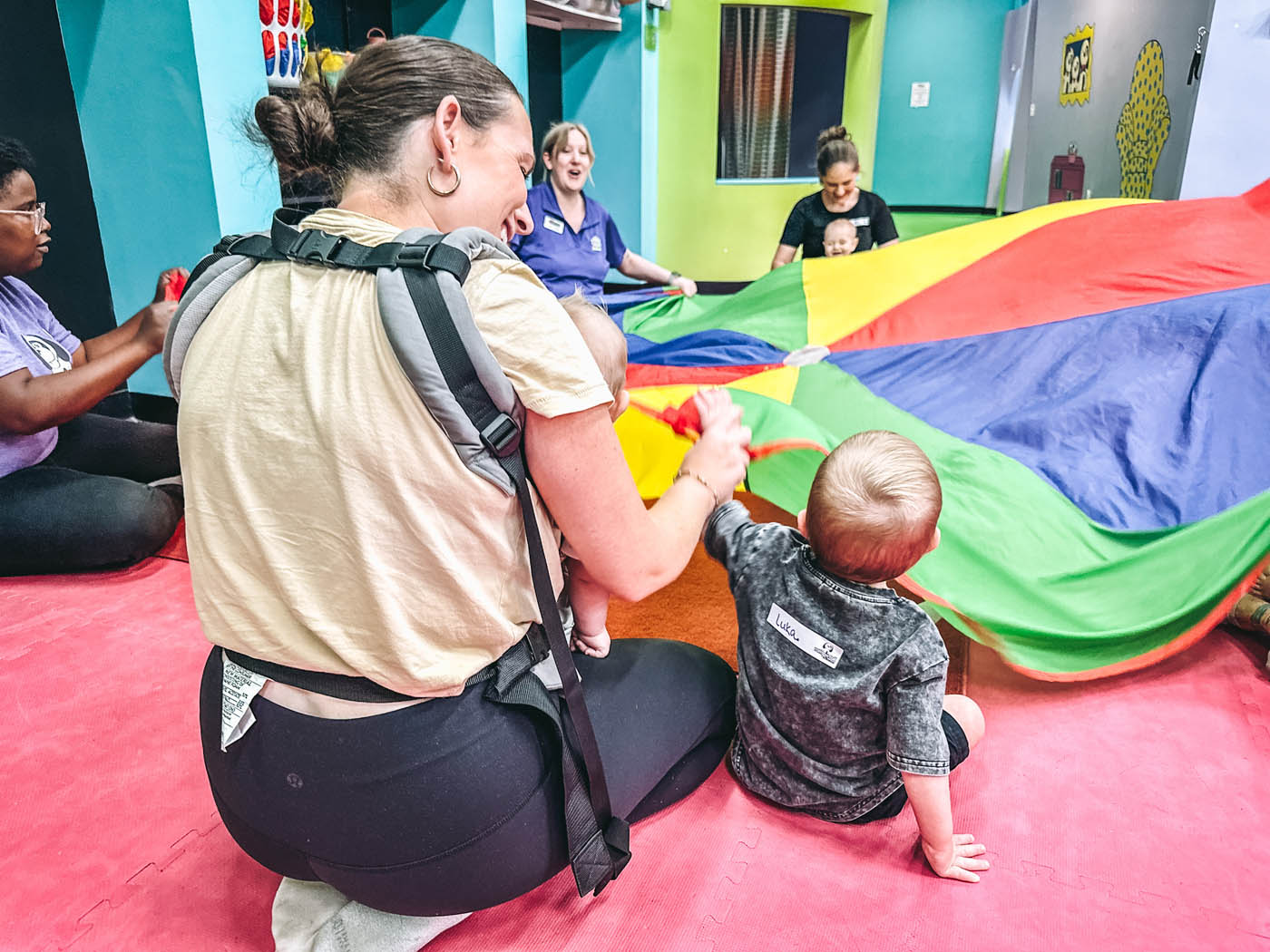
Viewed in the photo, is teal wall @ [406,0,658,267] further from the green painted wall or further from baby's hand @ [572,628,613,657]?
baby's hand @ [572,628,613,657]

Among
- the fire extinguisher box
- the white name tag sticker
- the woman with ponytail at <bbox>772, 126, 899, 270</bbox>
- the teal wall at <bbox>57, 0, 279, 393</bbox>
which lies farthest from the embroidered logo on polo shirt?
the fire extinguisher box

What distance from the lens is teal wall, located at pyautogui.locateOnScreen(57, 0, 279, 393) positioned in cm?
215

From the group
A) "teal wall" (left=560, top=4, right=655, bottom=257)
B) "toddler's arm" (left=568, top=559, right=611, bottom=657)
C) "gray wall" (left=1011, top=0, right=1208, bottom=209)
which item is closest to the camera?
"toddler's arm" (left=568, top=559, right=611, bottom=657)

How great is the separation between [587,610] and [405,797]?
0.29 metres

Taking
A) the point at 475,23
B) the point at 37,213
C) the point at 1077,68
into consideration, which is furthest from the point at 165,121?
the point at 1077,68

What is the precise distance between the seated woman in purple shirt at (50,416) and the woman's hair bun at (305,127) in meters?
1.16

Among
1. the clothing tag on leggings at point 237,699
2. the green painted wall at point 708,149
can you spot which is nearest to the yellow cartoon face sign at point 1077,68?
the green painted wall at point 708,149

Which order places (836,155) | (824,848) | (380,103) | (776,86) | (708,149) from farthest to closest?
(776,86), (708,149), (836,155), (824,848), (380,103)

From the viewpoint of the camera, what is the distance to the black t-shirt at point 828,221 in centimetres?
355

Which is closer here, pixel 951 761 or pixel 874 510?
pixel 874 510

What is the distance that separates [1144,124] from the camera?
216 inches

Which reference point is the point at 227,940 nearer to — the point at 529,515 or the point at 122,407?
the point at 529,515

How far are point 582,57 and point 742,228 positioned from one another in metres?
1.66

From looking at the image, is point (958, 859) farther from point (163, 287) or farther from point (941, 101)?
point (941, 101)
